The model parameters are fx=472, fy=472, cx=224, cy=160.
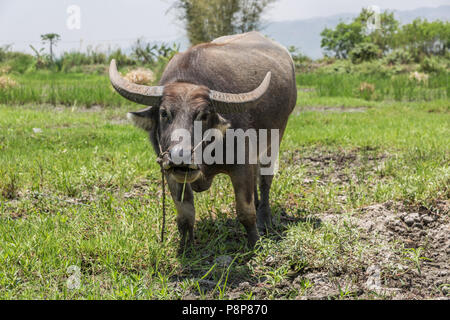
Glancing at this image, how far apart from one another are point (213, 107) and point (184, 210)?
0.79 metres

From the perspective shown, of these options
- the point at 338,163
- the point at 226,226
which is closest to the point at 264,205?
the point at 226,226

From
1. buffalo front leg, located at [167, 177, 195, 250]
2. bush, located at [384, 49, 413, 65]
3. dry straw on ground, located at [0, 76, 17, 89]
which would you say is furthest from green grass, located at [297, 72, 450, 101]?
buffalo front leg, located at [167, 177, 195, 250]

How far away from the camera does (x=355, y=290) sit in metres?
2.63

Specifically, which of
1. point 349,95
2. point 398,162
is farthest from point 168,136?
point 349,95

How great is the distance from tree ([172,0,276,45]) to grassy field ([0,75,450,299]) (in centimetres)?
1561

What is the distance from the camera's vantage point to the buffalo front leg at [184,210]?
3.18 m

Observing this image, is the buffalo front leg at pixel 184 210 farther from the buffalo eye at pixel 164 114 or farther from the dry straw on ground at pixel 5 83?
the dry straw on ground at pixel 5 83

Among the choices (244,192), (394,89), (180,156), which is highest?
(180,156)

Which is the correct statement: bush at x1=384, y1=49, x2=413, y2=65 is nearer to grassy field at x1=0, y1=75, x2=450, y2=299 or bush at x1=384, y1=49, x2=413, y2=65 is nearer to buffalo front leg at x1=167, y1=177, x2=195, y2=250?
grassy field at x1=0, y1=75, x2=450, y2=299

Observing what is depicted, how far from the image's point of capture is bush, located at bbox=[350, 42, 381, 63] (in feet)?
67.8

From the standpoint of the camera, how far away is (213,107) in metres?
2.86

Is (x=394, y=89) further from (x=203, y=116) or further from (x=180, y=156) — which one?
(x=180, y=156)

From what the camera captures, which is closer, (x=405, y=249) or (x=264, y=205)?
(x=405, y=249)
